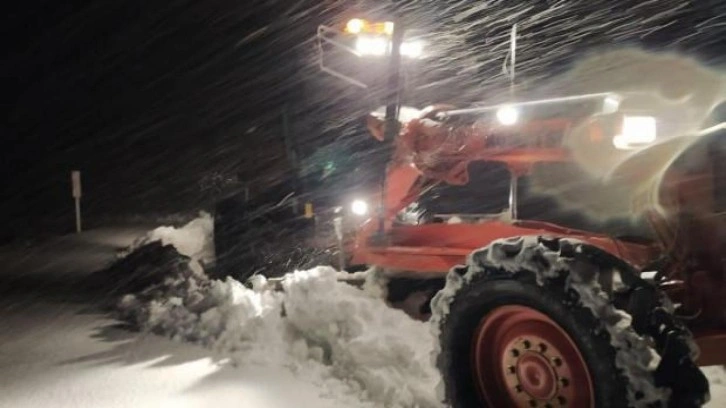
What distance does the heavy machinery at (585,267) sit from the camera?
3.22 m

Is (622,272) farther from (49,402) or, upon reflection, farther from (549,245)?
(49,402)

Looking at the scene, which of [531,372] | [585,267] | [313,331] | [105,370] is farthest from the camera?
[313,331]

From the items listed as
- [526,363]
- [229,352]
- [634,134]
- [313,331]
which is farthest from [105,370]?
[634,134]

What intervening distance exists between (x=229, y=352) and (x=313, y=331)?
74cm

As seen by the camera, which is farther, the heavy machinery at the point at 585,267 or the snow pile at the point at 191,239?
the snow pile at the point at 191,239

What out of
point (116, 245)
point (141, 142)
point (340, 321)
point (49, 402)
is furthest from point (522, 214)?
point (141, 142)

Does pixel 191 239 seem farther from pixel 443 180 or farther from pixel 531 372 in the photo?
pixel 531 372

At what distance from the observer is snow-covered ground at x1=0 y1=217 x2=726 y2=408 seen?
16.8 feet

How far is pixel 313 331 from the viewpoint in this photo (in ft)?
20.3

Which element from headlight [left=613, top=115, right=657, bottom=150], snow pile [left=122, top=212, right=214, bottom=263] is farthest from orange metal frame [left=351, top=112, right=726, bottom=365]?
snow pile [left=122, top=212, right=214, bottom=263]

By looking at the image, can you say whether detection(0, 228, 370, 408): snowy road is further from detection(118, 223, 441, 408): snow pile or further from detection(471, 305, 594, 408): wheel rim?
detection(471, 305, 594, 408): wheel rim

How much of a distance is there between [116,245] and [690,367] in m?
14.1

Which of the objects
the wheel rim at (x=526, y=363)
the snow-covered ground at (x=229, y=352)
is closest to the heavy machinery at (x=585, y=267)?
the wheel rim at (x=526, y=363)

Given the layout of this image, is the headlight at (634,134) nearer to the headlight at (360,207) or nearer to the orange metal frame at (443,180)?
the orange metal frame at (443,180)
